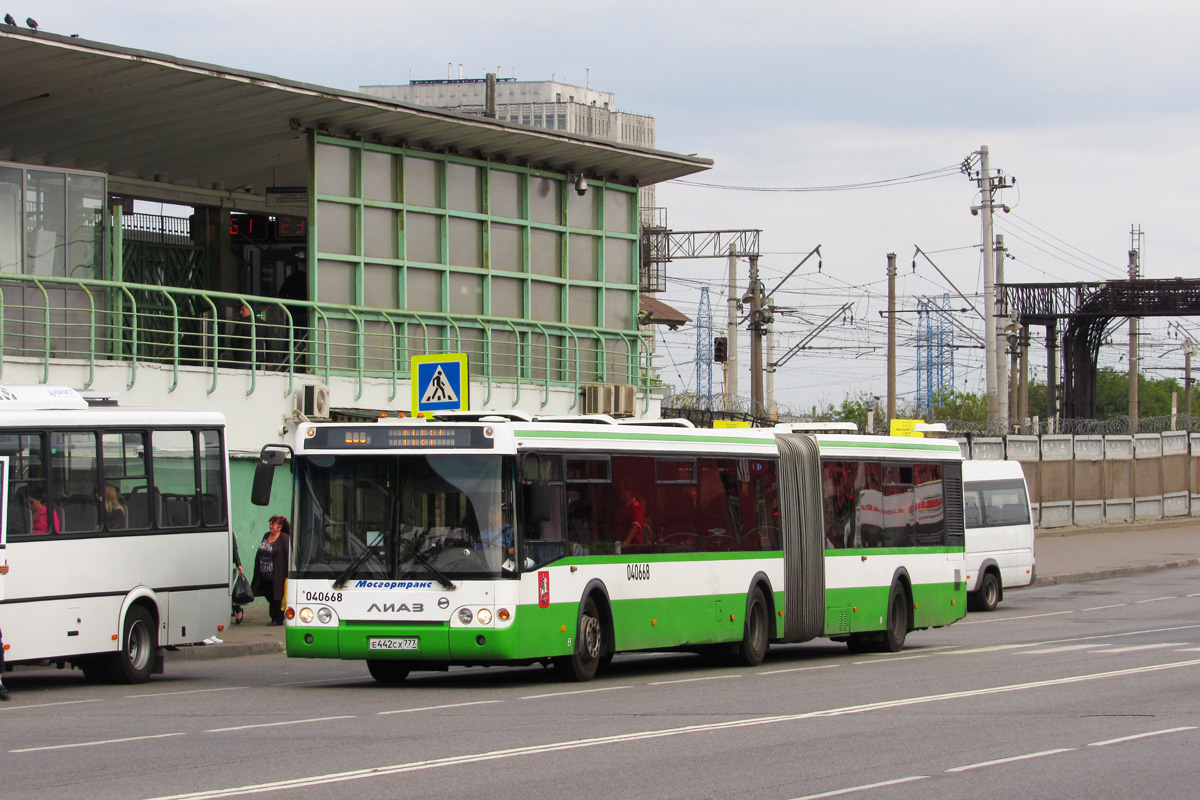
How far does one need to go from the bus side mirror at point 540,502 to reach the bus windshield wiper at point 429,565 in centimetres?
96

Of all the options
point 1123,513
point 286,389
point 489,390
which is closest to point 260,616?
point 286,389

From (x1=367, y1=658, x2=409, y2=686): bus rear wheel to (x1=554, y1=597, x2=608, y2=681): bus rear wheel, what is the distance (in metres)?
1.60

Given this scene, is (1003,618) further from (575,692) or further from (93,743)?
(93,743)

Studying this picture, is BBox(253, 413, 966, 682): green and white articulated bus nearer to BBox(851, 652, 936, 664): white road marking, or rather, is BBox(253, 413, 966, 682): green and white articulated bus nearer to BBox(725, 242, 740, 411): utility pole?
BBox(851, 652, 936, 664): white road marking

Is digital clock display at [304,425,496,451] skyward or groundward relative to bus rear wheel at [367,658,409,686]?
skyward

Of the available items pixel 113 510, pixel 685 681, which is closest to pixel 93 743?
pixel 113 510

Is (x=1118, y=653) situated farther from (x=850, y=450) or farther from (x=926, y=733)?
(x=926, y=733)

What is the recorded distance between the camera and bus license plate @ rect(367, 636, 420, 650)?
15016 mm

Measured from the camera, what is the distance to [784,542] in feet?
63.7

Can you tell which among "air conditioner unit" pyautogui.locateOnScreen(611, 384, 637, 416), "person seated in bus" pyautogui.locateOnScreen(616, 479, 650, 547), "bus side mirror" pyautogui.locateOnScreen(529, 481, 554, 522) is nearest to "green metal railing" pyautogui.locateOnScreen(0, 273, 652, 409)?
"air conditioner unit" pyautogui.locateOnScreen(611, 384, 637, 416)

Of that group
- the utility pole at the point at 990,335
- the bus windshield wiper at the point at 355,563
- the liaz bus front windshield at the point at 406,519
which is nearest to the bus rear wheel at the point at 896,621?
the liaz bus front windshield at the point at 406,519

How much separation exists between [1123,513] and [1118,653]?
113 ft

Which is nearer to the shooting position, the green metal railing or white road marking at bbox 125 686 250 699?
white road marking at bbox 125 686 250 699

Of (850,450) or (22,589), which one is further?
(850,450)
